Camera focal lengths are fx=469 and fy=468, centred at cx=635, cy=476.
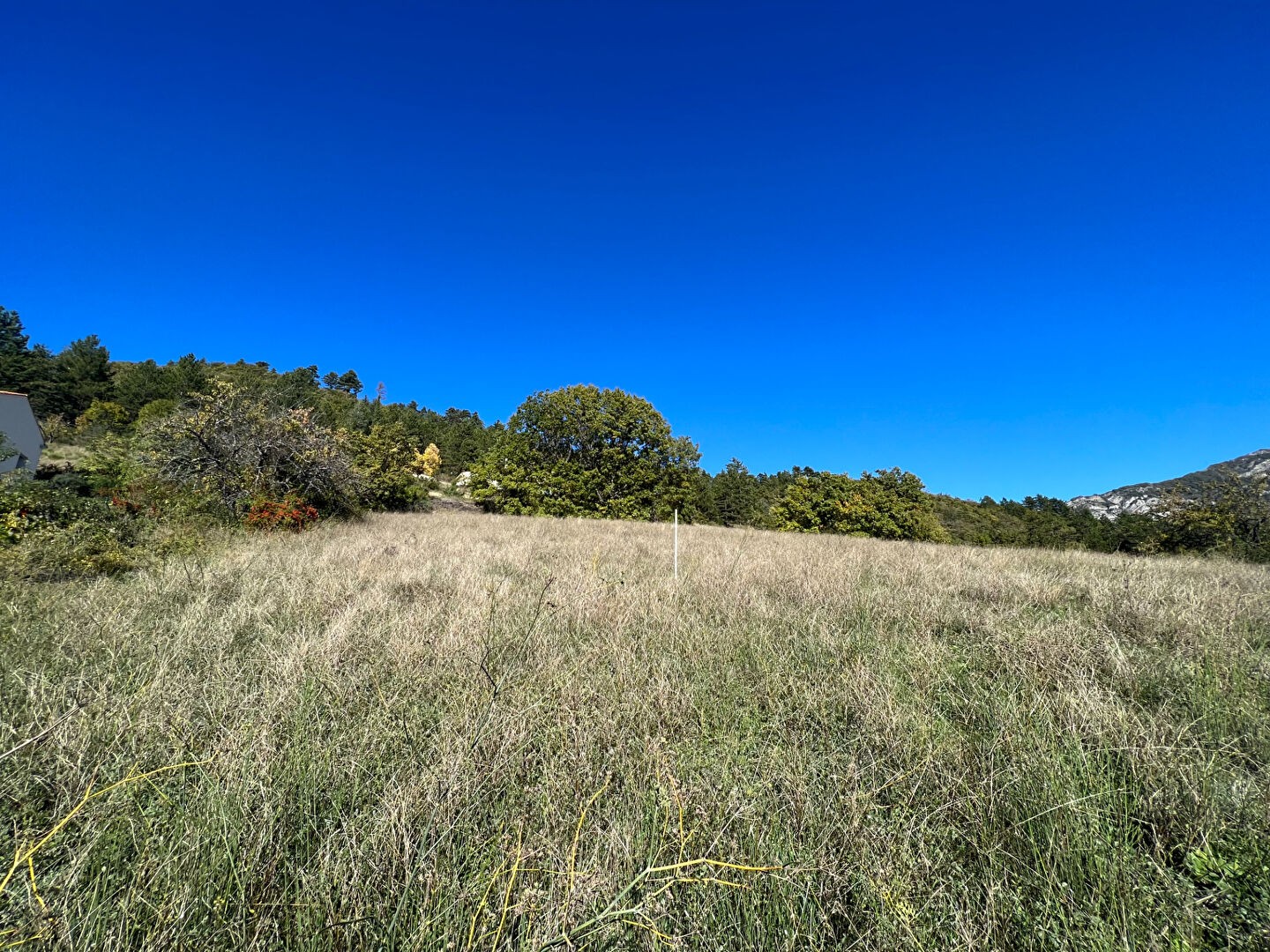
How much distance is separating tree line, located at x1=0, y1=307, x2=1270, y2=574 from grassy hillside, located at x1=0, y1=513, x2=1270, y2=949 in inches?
182

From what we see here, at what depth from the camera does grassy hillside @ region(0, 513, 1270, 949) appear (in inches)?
50.8

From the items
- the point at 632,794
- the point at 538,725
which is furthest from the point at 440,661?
the point at 632,794

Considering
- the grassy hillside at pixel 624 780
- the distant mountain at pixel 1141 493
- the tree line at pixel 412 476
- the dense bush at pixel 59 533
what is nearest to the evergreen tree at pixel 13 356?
the tree line at pixel 412 476

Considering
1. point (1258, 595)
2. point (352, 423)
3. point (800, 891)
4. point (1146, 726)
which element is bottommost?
point (800, 891)

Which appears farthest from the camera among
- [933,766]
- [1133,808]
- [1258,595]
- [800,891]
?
[1258,595]

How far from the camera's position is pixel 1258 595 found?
4.79m

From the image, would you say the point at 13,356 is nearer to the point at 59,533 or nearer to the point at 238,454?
the point at 238,454

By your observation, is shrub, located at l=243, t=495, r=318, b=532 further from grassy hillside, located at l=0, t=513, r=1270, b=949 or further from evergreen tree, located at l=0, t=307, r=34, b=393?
evergreen tree, located at l=0, t=307, r=34, b=393

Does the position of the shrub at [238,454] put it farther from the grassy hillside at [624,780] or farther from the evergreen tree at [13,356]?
the evergreen tree at [13,356]

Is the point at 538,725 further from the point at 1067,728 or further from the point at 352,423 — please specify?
the point at 352,423

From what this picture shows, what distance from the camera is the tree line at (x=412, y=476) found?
9500mm

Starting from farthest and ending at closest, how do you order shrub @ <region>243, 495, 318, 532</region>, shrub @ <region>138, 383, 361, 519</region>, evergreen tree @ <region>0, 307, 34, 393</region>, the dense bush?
1. evergreen tree @ <region>0, 307, 34, 393</region>
2. shrub @ <region>138, 383, 361, 519</region>
3. shrub @ <region>243, 495, 318, 532</region>
4. the dense bush

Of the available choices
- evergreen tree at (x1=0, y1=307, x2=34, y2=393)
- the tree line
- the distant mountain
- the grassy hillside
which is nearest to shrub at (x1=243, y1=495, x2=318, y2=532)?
the tree line

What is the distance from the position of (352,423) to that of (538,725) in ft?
138
